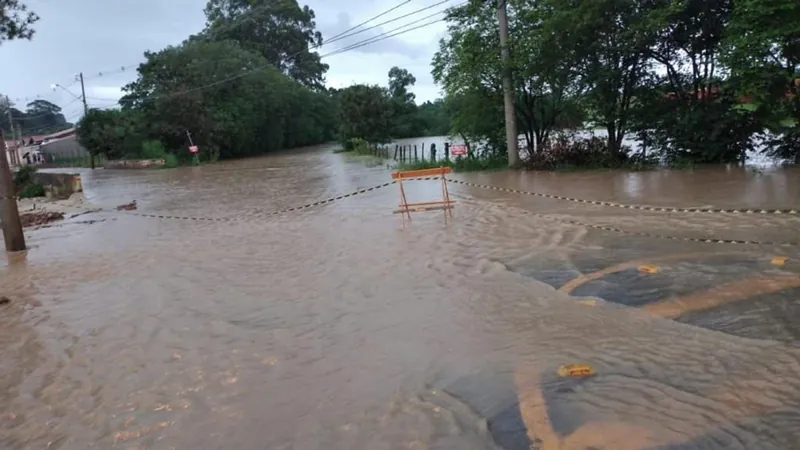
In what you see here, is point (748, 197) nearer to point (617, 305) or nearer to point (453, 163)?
point (617, 305)

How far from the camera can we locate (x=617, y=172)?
17859 millimetres

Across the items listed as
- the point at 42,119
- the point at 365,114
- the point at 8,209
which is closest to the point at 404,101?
the point at 365,114

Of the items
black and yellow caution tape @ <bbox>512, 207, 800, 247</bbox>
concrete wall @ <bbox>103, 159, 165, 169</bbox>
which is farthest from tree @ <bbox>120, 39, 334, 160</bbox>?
black and yellow caution tape @ <bbox>512, 207, 800, 247</bbox>

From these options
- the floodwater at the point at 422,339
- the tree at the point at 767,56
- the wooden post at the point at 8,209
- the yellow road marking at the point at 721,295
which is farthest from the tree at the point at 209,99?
the yellow road marking at the point at 721,295

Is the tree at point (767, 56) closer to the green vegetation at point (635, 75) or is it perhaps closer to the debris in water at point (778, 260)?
the green vegetation at point (635, 75)

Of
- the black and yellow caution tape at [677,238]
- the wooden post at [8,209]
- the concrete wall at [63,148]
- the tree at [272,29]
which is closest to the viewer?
the black and yellow caution tape at [677,238]

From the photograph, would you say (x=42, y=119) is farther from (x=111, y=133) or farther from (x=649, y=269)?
(x=649, y=269)

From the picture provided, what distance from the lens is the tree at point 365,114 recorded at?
5100 centimetres

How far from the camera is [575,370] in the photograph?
453cm

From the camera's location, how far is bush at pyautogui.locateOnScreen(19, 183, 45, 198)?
27016 mm

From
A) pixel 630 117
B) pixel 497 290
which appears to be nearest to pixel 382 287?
pixel 497 290

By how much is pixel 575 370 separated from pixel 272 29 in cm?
7945

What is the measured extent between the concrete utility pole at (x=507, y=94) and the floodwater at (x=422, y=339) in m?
8.85

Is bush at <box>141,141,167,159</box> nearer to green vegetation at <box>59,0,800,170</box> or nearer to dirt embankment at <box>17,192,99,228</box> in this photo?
dirt embankment at <box>17,192,99,228</box>
